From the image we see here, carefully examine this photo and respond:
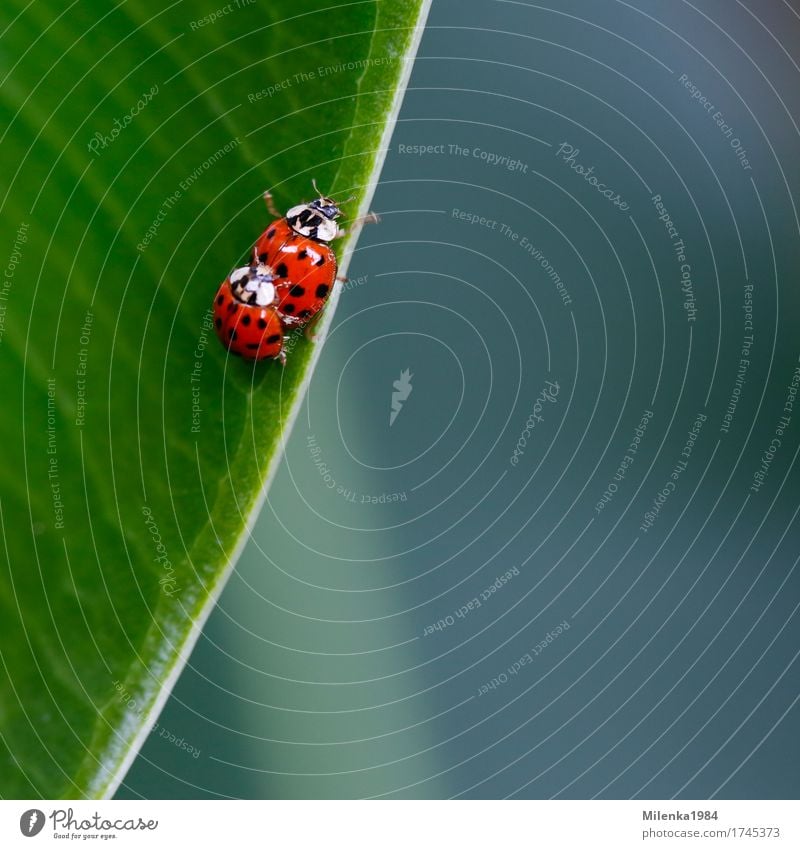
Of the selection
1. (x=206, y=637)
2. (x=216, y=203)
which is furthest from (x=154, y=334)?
(x=206, y=637)

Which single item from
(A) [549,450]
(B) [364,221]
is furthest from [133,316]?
(A) [549,450]

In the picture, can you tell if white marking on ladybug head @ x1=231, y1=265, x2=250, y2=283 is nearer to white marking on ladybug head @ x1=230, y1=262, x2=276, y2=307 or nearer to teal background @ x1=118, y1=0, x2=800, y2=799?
white marking on ladybug head @ x1=230, y1=262, x2=276, y2=307

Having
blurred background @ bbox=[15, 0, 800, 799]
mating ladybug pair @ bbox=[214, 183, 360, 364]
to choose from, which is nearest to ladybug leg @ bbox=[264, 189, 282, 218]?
mating ladybug pair @ bbox=[214, 183, 360, 364]

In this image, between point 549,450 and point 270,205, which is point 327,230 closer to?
point 270,205

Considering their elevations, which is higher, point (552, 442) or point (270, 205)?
point (270, 205)

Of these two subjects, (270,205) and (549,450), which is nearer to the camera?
(270,205)

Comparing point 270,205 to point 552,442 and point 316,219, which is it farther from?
point 552,442

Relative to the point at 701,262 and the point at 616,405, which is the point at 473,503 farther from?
the point at 701,262
